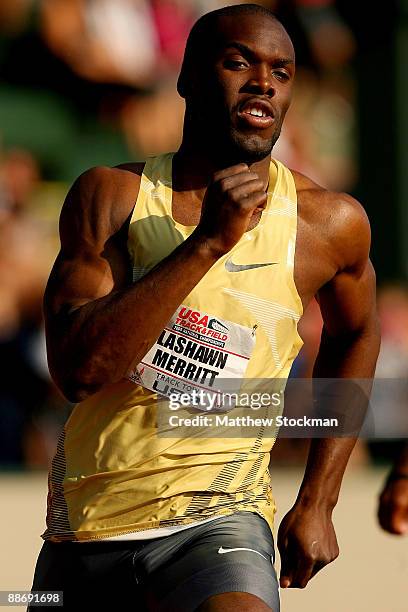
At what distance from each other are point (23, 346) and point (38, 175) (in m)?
2.00

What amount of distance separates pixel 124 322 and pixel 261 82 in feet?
2.70

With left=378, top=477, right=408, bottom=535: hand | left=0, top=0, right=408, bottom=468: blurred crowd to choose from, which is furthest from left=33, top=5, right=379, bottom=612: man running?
left=0, top=0, right=408, bottom=468: blurred crowd

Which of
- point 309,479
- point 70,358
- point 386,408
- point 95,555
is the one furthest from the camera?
point 386,408

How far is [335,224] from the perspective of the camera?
3717 mm

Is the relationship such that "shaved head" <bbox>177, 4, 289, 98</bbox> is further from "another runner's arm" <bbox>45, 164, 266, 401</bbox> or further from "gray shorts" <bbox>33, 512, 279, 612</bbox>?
"gray shorts" <bbox>33, 512, 279, 612</bbox>

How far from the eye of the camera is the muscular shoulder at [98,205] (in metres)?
3.49

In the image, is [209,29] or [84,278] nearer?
[84,278]

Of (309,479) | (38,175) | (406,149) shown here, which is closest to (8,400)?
(38,175)

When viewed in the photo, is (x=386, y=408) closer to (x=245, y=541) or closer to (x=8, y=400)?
(x=8, y=400)

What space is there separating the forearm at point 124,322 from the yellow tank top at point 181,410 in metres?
0.21

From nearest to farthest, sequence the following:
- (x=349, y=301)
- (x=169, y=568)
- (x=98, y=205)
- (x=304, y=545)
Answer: (x=169, y=568) → (x=98, y=205) → (x=304, y=545) → (x=349, y=301)

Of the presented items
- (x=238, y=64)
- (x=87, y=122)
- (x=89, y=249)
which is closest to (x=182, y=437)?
(x=89, y=249)

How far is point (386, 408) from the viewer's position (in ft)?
30.6

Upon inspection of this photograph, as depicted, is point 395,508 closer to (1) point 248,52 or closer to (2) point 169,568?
(2) point 169,568
